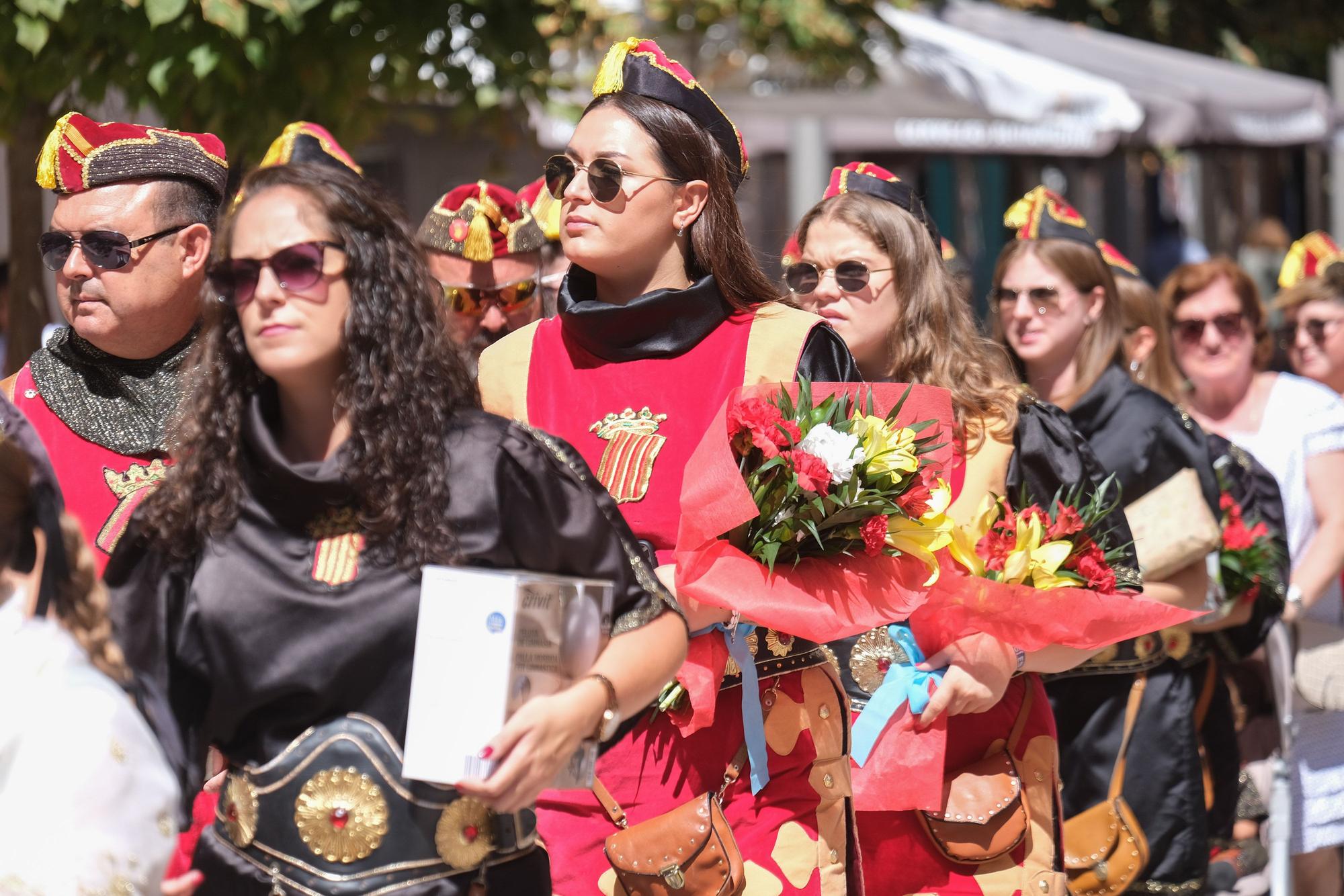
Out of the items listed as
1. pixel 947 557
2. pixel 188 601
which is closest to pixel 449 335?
pixel 188 601

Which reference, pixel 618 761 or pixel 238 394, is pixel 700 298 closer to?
pixel 618 761

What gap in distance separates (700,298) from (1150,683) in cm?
248

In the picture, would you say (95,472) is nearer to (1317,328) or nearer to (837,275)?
(837,275)

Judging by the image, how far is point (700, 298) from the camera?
388 centimetres

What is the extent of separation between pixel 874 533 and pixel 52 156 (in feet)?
7.02

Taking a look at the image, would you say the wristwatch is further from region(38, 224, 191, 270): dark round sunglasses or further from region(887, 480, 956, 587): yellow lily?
region(38, 224, 191, 270): dark round sunglasses

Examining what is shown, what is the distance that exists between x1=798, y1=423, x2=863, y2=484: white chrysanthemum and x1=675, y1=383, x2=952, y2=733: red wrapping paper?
0.14 m

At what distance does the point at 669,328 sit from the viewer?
3.89 metres

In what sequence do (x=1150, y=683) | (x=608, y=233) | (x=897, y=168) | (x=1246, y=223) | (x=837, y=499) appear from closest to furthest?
1. (x=837, y=499)
2. (x=608, y=233)
3. (x=1150, y=683)
4. (x=897, y=168)
5. (x=1246, y=223)

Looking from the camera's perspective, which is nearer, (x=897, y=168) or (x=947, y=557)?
(x=947, y=557)

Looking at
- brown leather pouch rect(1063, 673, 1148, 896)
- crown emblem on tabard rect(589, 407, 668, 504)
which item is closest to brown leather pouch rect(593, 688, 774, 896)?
crown emblem on tabard rect(589, 407, 668, 504)

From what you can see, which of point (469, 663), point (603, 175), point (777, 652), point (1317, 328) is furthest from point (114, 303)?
point (1317, 328)

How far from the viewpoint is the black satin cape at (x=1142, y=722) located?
5.35 meters

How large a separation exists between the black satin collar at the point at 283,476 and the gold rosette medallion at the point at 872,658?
6.46 ft
